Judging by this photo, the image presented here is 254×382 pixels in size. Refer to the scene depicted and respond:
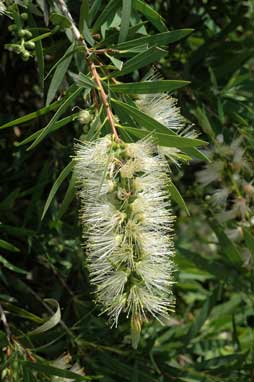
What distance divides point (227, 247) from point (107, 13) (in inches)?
34.1

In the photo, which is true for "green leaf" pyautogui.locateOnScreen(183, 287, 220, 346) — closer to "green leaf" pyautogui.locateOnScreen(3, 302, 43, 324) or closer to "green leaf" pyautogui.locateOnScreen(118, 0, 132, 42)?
"green leaf" pyautogui.locateOnScreen(3, 302, 43, 324)

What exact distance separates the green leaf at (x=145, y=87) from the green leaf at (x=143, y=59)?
44mm

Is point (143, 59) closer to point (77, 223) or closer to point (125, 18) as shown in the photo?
point (125, 18)

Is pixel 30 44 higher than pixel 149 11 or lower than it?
lower

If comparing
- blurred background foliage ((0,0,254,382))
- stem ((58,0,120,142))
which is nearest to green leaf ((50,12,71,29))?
stem ((58,0,120,142))

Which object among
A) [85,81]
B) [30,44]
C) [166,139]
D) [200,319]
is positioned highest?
[30,44]

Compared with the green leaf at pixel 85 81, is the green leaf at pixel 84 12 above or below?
above

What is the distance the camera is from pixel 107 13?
1.89m

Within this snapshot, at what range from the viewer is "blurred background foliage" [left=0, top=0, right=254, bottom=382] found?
2.21 metres

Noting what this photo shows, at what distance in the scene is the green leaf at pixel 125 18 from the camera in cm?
178

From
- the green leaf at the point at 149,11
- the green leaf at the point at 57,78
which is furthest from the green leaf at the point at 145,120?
the green leaf at the point at 149,11

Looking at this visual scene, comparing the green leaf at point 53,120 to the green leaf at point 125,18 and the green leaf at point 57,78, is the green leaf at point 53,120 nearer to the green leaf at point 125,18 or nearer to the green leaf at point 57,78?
the green leaf at point 57,78

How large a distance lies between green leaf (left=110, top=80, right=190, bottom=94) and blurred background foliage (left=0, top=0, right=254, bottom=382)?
217 mm

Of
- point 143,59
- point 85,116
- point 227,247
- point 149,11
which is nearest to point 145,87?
point 143,59
